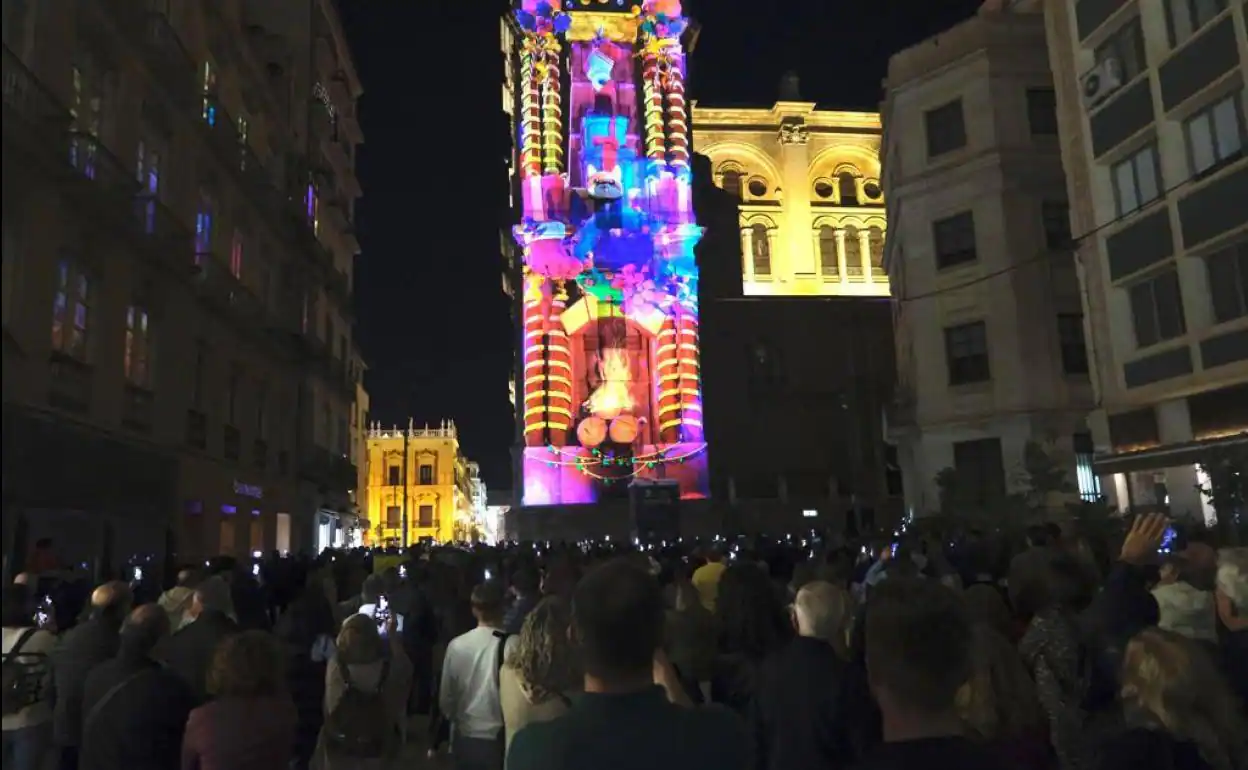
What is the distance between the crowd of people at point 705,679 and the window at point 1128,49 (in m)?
18.2

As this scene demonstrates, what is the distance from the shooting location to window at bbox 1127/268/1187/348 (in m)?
20.2

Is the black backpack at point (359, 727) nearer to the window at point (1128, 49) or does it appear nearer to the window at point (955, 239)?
the window at point (1128, 49)

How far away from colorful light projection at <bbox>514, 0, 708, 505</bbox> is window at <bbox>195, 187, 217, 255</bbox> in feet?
77.7

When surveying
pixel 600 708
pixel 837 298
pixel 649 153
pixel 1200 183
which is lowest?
pixel 600 708

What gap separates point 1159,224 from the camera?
20.4m

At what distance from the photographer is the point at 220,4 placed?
24.6 meters

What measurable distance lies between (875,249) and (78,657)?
205 ft

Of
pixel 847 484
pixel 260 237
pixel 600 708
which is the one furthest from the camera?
pixel 847 484

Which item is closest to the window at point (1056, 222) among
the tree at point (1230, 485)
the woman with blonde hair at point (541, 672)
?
the tree at point (1230, 485)

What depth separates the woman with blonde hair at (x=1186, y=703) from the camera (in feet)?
11.0

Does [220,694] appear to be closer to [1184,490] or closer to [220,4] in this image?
[1184,490]

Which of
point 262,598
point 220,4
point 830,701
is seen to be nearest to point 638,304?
point 220,4

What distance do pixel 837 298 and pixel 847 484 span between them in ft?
37.8

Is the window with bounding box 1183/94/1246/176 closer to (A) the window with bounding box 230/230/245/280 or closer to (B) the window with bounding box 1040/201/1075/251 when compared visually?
(B) the window with bounding box 1040/201/1075/251
